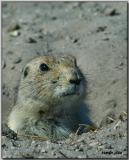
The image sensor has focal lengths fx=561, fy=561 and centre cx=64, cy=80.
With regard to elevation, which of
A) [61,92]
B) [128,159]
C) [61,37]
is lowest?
[128,159]

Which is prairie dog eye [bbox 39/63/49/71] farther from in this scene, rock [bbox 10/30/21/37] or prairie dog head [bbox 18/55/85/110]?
rock [bbox 10/30/21/37]

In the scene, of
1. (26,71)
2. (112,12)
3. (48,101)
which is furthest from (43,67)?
(112,12)

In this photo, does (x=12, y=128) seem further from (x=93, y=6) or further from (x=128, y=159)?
(x=93, y=6)

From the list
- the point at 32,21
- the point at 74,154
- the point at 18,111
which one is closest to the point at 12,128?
the point at 18,111

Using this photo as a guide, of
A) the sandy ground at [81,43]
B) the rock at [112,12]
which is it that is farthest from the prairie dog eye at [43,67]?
the rock at [112,12]

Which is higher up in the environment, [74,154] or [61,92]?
[61,92]

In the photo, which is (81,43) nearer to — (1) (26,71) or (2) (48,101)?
(1) (26,71)
